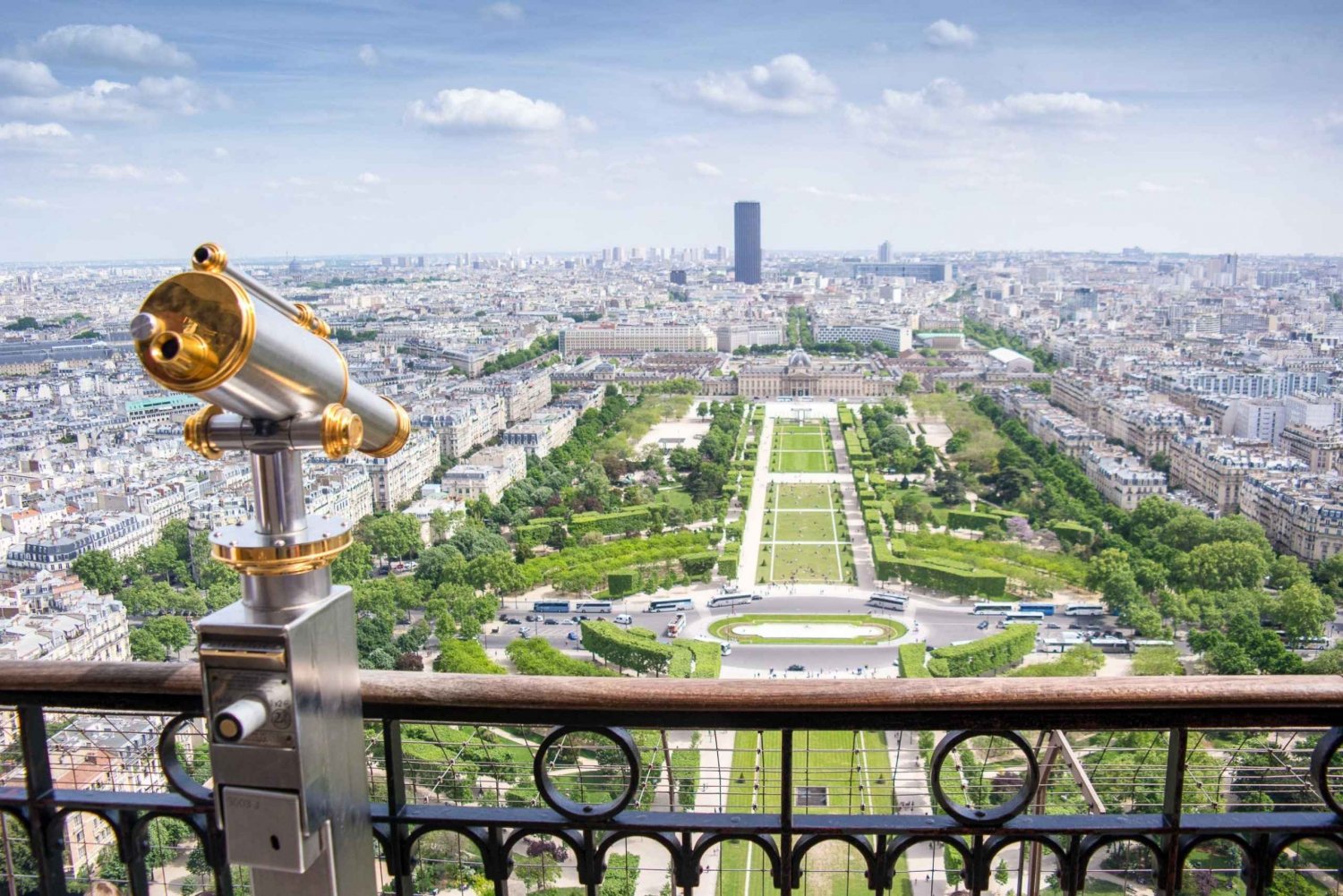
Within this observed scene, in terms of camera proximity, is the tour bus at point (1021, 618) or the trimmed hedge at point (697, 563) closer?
the tour bus at point (1021, 618)

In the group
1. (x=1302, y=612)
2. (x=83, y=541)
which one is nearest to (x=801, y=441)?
(x=1302, y=612)

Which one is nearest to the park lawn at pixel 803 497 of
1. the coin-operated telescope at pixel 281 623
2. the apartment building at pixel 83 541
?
the apartment building at pixel 83 541

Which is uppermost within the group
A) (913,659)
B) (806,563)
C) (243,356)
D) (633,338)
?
(243,356)

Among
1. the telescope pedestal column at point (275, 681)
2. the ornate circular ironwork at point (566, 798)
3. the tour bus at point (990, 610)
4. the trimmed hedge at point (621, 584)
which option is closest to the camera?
the telescope pedestal column at point (275, 681)

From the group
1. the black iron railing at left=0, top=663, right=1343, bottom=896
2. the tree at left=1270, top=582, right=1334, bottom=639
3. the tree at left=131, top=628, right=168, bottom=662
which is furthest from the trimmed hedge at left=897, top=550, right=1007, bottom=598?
the black iron railing at left=0, top=663, right=1343, bottom=896

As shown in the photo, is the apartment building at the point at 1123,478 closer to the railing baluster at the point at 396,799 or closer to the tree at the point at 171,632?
the tree at the point at 171,632

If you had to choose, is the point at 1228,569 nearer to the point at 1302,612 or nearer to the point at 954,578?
the point at 1302,612
